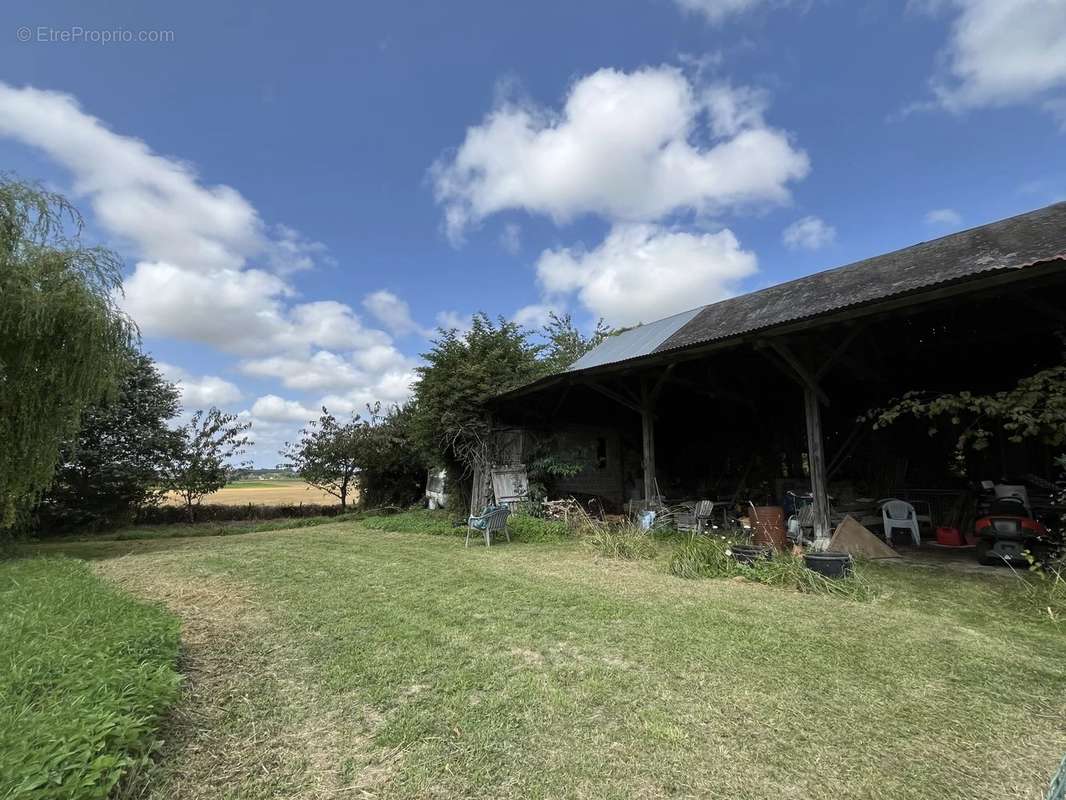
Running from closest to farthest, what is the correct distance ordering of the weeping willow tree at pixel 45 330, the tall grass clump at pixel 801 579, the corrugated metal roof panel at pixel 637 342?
the tall grass clump at pixel 801 579 → the weeping willow tree at pixel 45 330 → the corrugated metal roof panel at pixel 637 342

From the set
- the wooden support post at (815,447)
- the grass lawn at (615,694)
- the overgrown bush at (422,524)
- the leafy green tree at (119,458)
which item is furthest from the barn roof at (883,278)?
the leafy green tree at (119,458)

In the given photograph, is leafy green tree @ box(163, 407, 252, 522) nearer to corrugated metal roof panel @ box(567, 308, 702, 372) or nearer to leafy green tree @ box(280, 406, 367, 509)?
leafy green tree @ box(280, 406, 367, 509)

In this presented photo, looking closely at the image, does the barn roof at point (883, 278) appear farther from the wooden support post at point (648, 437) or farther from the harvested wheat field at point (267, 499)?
the harvested wheat field at point (267, 499)

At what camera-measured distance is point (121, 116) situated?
6766mm

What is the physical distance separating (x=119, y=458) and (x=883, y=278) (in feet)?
58.4

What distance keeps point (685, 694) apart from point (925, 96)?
10.3 metres

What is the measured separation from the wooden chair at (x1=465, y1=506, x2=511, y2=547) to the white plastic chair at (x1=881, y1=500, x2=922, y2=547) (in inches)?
229

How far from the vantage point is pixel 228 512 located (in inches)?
621

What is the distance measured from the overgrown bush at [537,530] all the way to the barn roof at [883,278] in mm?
3184

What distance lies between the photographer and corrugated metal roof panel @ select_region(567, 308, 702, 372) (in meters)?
10.6

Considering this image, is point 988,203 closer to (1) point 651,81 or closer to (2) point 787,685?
(1) point 651,81

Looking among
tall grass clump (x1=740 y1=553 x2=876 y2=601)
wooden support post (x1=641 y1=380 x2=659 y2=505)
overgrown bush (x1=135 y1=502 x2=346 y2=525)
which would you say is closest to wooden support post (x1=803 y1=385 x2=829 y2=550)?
tall grass clump (x1=740 y1=553 x2=876 y2=601)

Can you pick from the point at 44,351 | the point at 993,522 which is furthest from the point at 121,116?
the point at 993,522

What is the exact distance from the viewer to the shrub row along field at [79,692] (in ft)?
5.29
